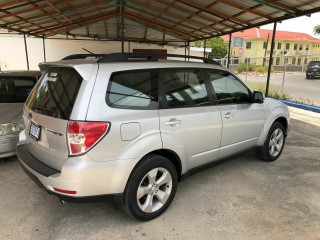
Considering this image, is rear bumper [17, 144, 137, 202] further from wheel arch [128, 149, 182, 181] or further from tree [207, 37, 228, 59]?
tree [207, 37, 228, 59]

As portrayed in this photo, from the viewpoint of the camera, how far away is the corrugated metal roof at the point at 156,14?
5.96 m

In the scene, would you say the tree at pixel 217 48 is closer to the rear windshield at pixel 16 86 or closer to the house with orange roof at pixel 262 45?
the house with orange roof at pixel 262 45

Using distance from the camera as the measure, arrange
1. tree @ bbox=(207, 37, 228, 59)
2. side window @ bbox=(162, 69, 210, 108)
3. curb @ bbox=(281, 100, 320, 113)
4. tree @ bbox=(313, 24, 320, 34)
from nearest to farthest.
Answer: side window @ bbox=(162, 69, 210, 108) → curb @ bbox=(281, 100, 320, 113) → tree @ bbox=(313, 24, 320, 34) → tree @ bbox=(207, 37, 228, 59)

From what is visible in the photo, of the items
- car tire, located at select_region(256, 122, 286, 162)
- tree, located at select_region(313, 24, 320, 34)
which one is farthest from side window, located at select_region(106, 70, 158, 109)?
tree, located at select_region(313, 24, 320, 34)

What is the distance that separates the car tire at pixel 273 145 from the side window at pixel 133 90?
7.59 feet

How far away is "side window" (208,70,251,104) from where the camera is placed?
3619 mm

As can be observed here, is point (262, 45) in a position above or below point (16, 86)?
above

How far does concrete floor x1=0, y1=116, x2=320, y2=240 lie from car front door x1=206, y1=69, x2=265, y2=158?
21.3 inches

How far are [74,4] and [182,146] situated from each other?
6036 mm

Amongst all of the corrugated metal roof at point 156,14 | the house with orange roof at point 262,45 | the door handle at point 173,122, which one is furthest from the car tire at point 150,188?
the house with orange roof at point 262,45

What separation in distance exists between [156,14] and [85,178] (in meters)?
7.44

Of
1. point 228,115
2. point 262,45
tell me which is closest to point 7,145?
point 228,115

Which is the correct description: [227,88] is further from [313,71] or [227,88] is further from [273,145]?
[313,71]

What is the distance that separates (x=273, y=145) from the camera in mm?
4621
